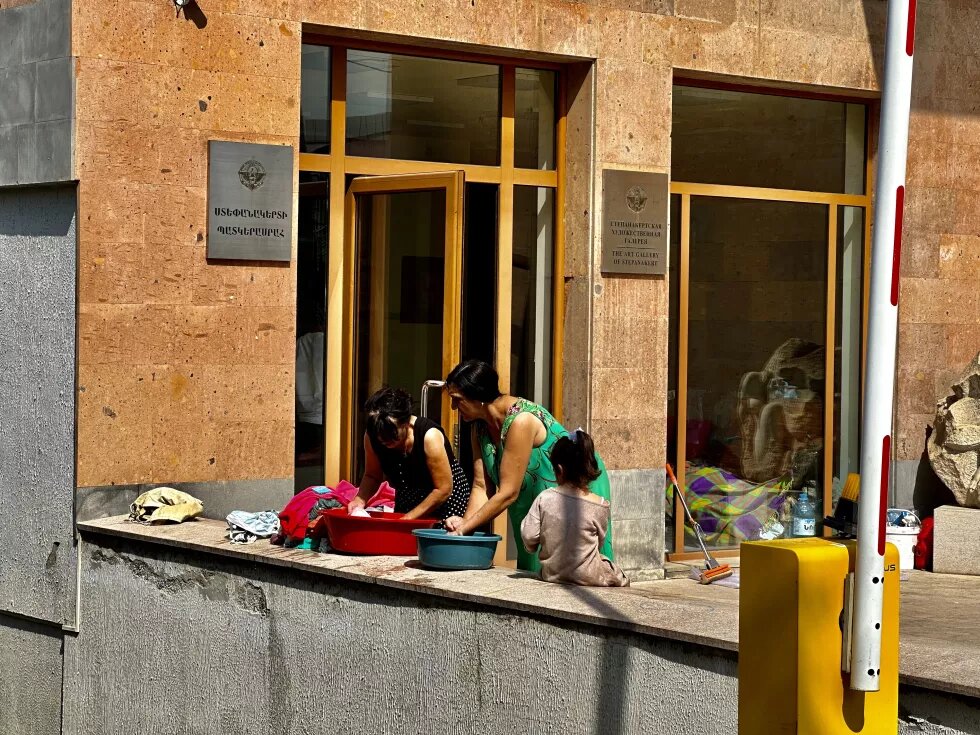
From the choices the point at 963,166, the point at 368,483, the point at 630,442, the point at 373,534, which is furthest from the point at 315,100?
the point at 963,166

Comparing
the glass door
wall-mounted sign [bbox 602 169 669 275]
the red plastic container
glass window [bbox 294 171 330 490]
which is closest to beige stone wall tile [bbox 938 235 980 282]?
wall-mounted sign [bbox 602 169 669 275]

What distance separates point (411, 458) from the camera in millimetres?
7184

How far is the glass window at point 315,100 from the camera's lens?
29.3 ft

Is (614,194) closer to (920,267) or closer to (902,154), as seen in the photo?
(920,267)

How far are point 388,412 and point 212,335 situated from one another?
173cm

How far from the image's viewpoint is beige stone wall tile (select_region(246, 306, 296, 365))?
333 inches

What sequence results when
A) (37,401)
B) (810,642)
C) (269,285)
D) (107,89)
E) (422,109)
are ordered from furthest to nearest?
(422,109)
(269,285)
(37,401)
(107,89)
(810,642)

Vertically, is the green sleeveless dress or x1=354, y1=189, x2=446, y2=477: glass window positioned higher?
x1=354, y1=189, x2=446, y2=477: glass window

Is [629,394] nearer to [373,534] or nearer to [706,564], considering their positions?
[706,564]

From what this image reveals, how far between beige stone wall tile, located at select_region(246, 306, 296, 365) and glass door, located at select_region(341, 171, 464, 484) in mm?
559

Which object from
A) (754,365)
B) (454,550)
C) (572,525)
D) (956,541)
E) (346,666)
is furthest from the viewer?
(754,365)

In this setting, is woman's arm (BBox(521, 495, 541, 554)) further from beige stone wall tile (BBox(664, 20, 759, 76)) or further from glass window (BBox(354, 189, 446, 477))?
beige stone wall tile (BBox(664, 20, 759, 76))

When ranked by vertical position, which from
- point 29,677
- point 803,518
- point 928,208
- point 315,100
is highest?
point 315,100

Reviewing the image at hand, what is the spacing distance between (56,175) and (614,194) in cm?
345
